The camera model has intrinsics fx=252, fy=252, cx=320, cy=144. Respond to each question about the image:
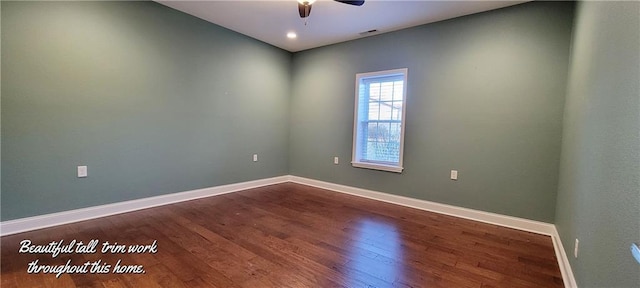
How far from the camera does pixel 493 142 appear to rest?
310 centimetres

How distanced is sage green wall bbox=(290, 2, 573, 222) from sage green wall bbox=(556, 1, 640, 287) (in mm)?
706

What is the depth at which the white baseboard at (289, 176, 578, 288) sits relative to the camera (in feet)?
6.61

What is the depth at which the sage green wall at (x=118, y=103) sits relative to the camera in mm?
2430

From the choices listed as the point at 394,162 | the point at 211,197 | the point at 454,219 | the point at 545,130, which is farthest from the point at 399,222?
the point at 211,197

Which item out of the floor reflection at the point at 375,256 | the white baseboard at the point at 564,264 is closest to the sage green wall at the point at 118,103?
the floor reflection at the point at 375,256

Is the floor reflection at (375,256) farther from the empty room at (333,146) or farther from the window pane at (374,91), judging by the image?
the window pane at (374,91)

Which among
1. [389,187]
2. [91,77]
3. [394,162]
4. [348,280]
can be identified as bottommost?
[348,280]

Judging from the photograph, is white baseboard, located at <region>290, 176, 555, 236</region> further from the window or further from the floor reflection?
the floor reflection

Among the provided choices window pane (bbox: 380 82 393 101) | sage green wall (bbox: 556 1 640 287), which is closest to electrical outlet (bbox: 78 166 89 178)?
window pane (bbox: 380 82 393 101)

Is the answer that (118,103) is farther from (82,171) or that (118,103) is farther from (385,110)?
(385,110)

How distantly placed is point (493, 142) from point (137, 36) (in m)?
4.59

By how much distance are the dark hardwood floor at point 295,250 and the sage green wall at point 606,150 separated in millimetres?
569

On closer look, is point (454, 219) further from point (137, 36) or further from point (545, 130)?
point (137, 36)

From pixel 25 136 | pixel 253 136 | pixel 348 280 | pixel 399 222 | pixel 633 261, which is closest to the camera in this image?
pixel 633 261
